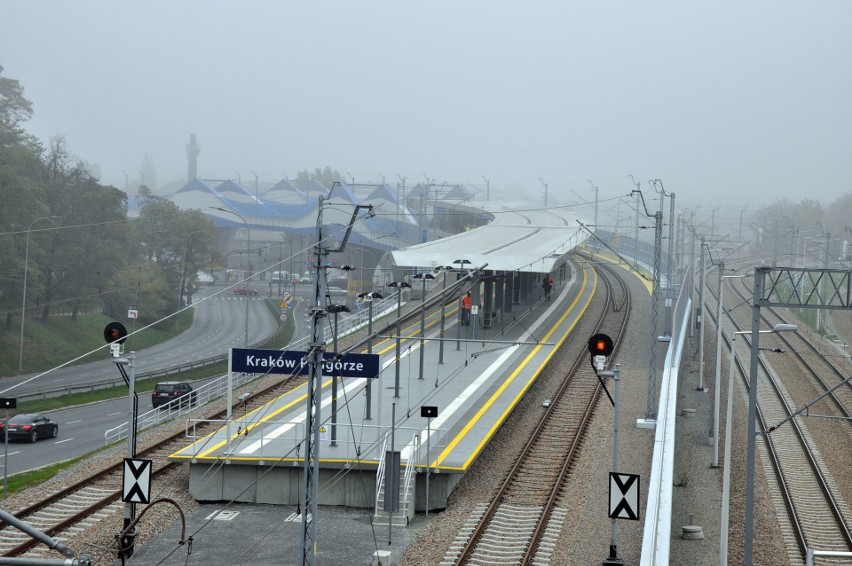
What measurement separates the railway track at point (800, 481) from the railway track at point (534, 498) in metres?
3.45

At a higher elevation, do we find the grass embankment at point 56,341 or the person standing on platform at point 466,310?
the person standing on platform at point 466,310

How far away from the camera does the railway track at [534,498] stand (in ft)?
42.9

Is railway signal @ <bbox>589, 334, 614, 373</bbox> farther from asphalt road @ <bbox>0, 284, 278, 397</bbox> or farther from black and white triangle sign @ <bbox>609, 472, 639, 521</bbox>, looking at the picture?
asphalt road @ <bbox>0, 284, 278, 397</bbox>

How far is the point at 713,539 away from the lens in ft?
47.5

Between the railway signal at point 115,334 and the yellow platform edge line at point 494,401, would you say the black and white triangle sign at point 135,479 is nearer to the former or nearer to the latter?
the railway signal at point 115,334

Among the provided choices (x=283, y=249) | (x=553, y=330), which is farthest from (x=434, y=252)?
(x=283, y=249)

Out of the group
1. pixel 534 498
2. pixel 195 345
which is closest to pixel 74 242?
pixel 195 345

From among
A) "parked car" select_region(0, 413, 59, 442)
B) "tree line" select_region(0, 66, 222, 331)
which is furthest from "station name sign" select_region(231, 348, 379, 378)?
"tree line" select_region(0, 66, 222, 331)

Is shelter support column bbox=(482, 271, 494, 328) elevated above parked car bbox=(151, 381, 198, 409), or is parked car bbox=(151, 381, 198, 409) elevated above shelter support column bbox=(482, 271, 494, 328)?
shelter support column bbox=(482, 271, 494, 328)

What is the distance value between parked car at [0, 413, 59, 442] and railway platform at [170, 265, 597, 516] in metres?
5.77

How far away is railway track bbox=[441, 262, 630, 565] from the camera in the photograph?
1309cm

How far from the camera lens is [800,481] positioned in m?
18.9

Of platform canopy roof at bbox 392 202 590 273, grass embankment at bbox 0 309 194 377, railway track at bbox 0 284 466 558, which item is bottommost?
grass embankment at bbox 0 309 194 377

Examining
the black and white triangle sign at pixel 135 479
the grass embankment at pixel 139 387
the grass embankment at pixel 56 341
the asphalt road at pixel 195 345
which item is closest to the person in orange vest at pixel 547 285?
the grass embankment at pixel 139 387
